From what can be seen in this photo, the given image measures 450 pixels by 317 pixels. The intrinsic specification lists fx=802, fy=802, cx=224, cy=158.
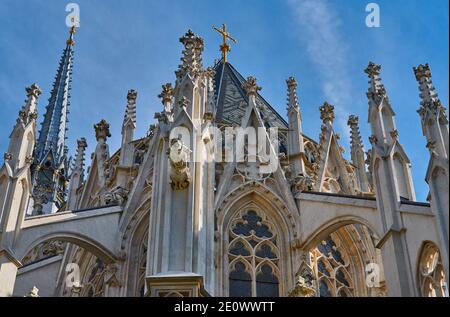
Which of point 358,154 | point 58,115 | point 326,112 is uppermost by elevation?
point 58,115

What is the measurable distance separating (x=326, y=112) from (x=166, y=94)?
496 cm

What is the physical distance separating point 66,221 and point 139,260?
189 centimetres

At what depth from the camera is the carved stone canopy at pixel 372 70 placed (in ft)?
57.6

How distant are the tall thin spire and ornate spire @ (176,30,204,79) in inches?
855

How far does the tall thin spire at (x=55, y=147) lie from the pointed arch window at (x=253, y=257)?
21.8 meters

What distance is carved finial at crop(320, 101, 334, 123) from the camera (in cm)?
2272

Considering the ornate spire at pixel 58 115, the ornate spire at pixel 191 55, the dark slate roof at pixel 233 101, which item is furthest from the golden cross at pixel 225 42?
the ornate spire at pixel 58 115

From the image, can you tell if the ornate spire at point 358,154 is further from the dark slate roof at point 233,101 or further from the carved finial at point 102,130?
the carved finial at point 102,130

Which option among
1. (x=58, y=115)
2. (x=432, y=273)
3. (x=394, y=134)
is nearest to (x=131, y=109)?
(x=394, y=134)

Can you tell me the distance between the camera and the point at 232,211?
61.4 feet

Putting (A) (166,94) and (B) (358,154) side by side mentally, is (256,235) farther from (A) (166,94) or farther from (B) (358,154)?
(B) (358,154)
